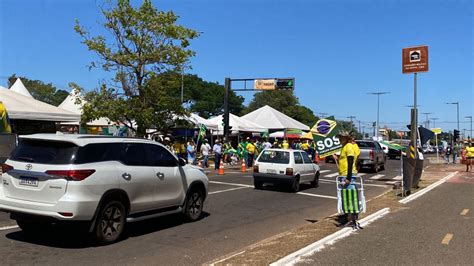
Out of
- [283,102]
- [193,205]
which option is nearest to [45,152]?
[193,205]

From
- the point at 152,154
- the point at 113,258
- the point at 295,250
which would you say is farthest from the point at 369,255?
the point at 152,154

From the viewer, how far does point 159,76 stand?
20.7m

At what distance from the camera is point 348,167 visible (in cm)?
911

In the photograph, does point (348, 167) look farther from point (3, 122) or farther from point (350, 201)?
point (3, 122)

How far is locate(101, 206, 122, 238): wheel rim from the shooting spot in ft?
25.2

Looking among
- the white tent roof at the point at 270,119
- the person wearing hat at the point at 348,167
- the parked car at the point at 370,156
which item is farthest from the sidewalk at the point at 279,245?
the white tent roof at the point at 270,119

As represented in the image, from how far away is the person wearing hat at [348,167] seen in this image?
9.09 meters

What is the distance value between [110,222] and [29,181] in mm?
1399

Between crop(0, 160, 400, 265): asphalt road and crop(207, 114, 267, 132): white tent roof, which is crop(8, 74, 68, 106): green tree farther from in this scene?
crop(0, 160, 400, 265): asphalt road

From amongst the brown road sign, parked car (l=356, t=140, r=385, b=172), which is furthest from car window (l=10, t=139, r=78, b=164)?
parked car (l=356, t=140, r=385, b=172)

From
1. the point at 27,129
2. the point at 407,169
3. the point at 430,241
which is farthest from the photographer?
the point at 27,129

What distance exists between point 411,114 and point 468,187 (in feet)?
12.2

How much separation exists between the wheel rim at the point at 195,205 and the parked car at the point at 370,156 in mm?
18202

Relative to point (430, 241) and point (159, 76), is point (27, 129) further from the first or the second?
point (430, 241)
